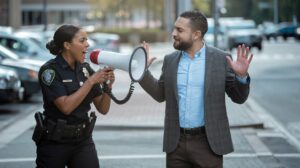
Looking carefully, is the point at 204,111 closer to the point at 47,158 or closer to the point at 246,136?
the point at 47,158

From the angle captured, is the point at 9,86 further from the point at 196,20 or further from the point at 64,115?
the point at 196,20

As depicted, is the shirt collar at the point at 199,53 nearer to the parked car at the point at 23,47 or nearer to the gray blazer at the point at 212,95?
the gray blazer at the point at 212,95

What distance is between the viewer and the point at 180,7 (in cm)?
2164

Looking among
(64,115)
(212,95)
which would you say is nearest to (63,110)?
(64,115)

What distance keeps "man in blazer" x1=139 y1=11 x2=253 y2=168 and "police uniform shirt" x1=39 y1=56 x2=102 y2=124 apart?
1.41 ft

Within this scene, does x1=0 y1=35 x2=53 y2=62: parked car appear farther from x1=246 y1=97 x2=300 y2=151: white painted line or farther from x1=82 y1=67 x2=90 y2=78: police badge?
x1=82 y1=67 x2=90 y2=78: police badge

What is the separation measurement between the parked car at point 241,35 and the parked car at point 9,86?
28.5 metres

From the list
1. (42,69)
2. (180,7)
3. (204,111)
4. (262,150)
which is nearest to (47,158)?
(42,69)

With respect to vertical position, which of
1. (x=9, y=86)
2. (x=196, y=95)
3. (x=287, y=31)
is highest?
(x=196, y=95)

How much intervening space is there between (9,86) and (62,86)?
10703mm

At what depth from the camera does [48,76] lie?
543 cm

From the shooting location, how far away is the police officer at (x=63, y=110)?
17.8 ft

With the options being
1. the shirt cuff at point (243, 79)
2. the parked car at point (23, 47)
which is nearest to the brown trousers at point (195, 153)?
the shirt cuff at point (243, 79)

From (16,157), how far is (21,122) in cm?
432
